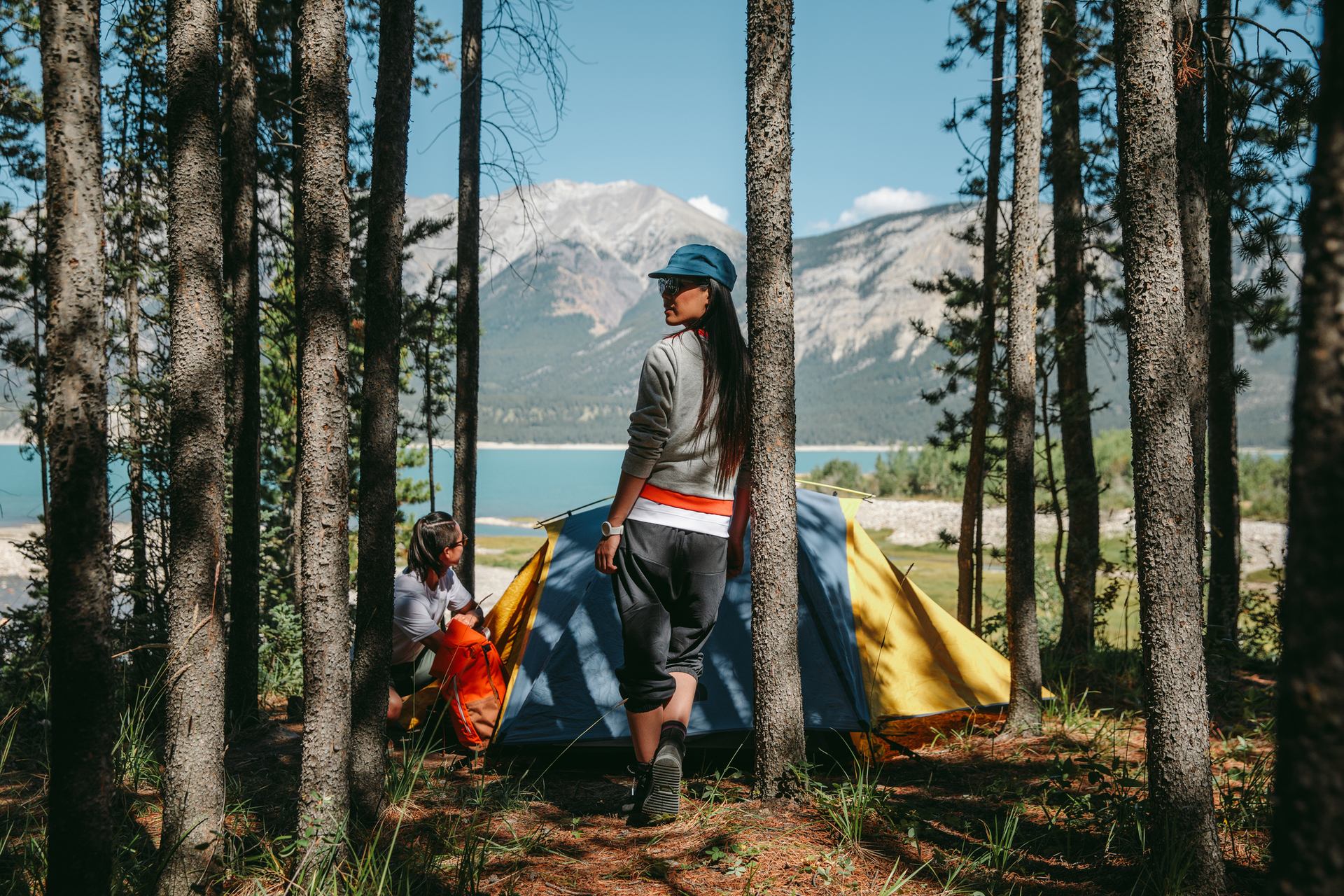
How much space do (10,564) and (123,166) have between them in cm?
2079

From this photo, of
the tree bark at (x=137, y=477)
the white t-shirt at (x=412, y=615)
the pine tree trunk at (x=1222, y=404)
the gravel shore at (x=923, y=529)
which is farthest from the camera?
the gravel shore at (x=923, y=529)

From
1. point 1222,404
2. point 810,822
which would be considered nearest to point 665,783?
point 810,822

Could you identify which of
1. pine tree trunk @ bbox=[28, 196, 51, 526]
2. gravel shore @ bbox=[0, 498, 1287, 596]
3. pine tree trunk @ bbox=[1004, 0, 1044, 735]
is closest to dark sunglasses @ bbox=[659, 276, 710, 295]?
pine tree trunk @ bbox=[1004, 0, 1044, 735]

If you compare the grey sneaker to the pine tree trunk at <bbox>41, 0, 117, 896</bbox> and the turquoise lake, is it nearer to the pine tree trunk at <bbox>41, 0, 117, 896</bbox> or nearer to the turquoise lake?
the pine tree trunk at <bbox>41, 0, 117, 896</bbox>

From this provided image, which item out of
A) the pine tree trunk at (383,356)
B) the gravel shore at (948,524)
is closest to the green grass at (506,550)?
the gravel shore at (948,524)

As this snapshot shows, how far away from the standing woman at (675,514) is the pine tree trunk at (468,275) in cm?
379

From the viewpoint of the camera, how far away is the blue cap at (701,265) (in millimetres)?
3307

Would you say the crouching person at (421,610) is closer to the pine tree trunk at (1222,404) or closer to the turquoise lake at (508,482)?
the turquoise lake at (508,482)

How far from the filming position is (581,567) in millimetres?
4820

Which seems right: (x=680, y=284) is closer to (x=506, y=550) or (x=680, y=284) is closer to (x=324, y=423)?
(x=324, y=423)

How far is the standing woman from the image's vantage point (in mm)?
3229

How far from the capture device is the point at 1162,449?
8.97 feet

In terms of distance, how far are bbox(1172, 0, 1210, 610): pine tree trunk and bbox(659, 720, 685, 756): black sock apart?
8.51 feet

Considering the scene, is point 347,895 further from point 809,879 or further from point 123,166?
point 123,166
